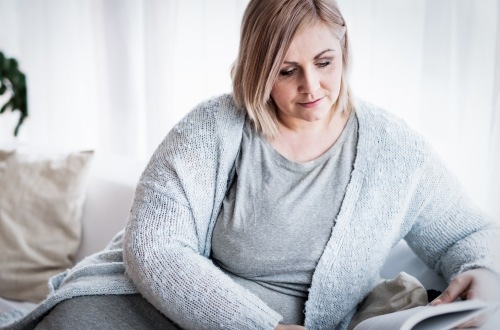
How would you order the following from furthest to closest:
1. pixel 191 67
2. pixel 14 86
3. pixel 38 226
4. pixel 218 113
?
pixel 14 86, pixel 191 67, pixel 38 226, pixel 218 113

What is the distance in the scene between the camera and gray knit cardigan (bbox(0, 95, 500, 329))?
4.12ft

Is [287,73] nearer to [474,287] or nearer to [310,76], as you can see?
[310,76]

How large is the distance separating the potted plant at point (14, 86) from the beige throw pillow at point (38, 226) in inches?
23.0

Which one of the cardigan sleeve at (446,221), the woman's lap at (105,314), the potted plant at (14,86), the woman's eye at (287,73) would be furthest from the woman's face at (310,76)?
the potted plant at (14,86)

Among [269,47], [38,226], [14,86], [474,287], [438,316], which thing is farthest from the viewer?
[14,86]

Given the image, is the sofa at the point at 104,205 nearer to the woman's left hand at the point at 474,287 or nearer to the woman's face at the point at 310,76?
the woman's face at the point at 310,76

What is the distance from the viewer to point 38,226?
1.85 metres

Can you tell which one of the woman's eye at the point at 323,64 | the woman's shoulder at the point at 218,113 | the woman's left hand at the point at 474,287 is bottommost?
the woman's left hand at the point at 474,287

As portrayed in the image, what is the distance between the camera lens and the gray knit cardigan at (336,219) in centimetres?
126

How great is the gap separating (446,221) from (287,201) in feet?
1.15

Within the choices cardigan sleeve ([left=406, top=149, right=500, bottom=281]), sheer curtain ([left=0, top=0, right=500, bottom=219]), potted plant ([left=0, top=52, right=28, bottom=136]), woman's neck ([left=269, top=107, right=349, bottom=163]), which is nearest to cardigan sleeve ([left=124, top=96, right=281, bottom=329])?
woman's neck ([left=269, top=107, right=349, bottom=163])

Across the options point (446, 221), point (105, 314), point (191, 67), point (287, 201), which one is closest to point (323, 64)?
point (287, 201)

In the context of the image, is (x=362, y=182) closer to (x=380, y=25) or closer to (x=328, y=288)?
(x=328, y=288)

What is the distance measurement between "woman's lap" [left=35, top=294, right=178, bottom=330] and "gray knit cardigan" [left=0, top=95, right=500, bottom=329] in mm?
21
